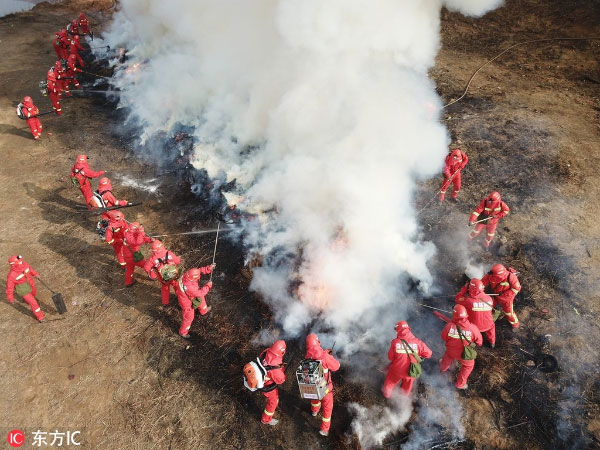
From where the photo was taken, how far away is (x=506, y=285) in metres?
6.88

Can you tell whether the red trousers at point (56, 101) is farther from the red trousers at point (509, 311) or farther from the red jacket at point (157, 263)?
the red trousers at point (509, 311)

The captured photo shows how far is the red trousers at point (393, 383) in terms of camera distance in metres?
6.14

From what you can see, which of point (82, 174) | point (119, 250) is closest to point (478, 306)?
point (119, 250)

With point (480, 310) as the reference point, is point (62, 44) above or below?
above

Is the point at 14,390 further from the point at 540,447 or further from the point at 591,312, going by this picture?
the point at 591,312

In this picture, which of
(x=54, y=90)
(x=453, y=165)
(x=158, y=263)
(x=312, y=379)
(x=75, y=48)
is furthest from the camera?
(x=75, y=48)

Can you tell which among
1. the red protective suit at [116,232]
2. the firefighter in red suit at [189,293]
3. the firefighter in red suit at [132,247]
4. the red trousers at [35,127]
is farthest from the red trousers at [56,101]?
the firefighter in red suit at [189,293]

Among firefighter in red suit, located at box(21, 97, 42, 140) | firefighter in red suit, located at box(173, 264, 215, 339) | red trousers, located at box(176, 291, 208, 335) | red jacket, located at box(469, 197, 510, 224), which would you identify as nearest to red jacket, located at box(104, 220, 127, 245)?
firefighter in red suit, located at box(173, 264, 215, 339)

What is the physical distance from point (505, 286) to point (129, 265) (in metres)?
7.64

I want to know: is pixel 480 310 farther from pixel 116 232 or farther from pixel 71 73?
pixel 71 73

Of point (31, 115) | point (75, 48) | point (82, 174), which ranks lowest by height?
point (82, 174)

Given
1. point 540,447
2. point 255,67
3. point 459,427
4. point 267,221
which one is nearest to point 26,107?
point 255,67

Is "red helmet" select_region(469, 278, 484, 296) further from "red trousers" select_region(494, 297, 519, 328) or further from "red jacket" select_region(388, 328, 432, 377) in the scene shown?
"red jacket" select_region(388, 328, 432, 377)

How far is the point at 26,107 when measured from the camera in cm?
1289
